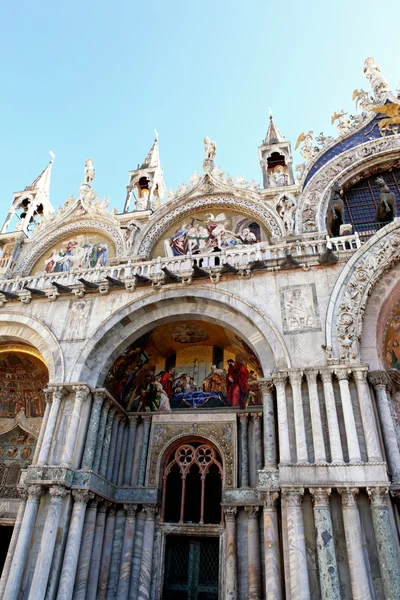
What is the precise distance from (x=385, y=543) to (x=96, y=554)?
6.09 meters

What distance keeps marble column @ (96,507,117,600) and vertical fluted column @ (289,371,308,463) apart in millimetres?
5093

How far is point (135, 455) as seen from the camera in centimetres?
1134

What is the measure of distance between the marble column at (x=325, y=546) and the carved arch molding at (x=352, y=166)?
8.95m

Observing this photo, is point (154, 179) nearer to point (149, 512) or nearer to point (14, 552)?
point (149, 512)

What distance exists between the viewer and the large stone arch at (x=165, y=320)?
10.1m

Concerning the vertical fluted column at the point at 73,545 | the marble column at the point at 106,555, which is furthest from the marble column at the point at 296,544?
the marble column at the point at 106,555

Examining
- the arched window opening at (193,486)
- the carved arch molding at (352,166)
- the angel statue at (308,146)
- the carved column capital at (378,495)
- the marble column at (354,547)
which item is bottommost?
the marble column at (354,547)

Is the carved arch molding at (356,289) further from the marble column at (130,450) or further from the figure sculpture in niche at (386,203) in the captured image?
the marble column at (130,450)

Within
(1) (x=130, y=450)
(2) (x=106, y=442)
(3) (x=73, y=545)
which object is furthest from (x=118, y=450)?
(3) (x=73, y=545)

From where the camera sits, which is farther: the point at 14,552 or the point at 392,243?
the point at 392,243

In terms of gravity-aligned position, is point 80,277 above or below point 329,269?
above

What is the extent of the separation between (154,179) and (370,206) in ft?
27.4

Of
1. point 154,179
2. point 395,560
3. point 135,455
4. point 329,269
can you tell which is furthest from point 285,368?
point 154,179

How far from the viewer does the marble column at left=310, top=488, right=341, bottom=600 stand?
6.88 meters
